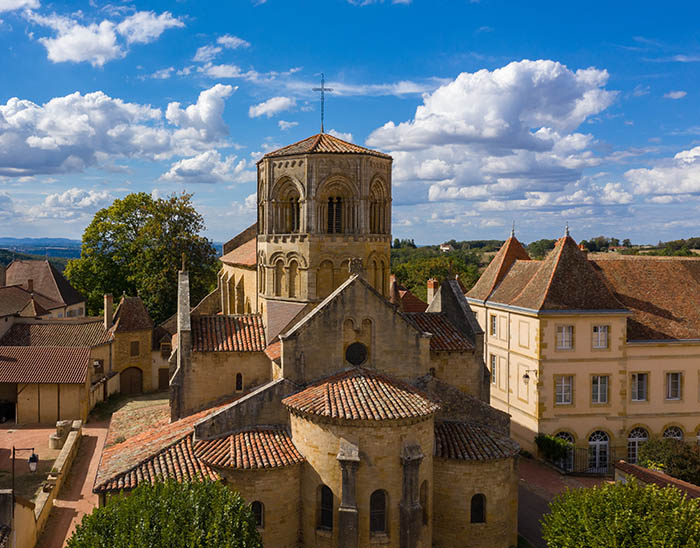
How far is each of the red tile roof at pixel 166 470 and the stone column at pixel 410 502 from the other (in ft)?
19.8

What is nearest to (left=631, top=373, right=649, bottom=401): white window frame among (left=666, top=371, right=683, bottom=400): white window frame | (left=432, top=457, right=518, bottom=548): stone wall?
(left=666, top=371, right=683, bottom=400): white window frame

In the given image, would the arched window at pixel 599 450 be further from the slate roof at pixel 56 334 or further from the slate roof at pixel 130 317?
the slate roof at pixel 56 334

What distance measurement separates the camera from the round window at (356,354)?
69.5 feet

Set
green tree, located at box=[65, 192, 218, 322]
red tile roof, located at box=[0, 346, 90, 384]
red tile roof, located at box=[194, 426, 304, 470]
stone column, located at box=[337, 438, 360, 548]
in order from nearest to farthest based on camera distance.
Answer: stone column, located at box=[337, 438, 360, 548] → red tile roof, located at box=[194, 426, 304, 470] → red tile roof, located at box=[0, 346, 90, 384] → green tree, located at box=[65, 192, 218, 322]

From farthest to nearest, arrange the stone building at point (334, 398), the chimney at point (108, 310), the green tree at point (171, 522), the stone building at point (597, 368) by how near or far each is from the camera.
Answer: the chimney at point (108, 310) < the stone building at point (597, 368) < the stone building at point (334, 398) < the green tree at point (171, 522)

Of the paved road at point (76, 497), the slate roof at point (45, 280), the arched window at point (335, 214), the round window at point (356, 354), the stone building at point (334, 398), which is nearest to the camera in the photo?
the stone building at point (334, 398)

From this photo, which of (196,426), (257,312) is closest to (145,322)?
(257,312)

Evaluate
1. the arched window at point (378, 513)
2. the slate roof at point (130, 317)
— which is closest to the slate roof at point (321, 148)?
the arched window at point (378, 513)

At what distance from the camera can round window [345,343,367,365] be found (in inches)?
834

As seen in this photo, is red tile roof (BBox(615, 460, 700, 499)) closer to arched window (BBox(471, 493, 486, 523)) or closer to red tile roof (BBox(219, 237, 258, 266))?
arched window (BBox(471, 493, 486, 523))

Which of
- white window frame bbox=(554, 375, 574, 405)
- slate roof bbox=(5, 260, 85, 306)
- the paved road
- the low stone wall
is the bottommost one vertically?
the paved road

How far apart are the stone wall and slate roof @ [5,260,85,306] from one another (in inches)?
2011

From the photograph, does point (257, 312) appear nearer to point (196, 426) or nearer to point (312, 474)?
point (196, 426)

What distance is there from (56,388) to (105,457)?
1717 cm
